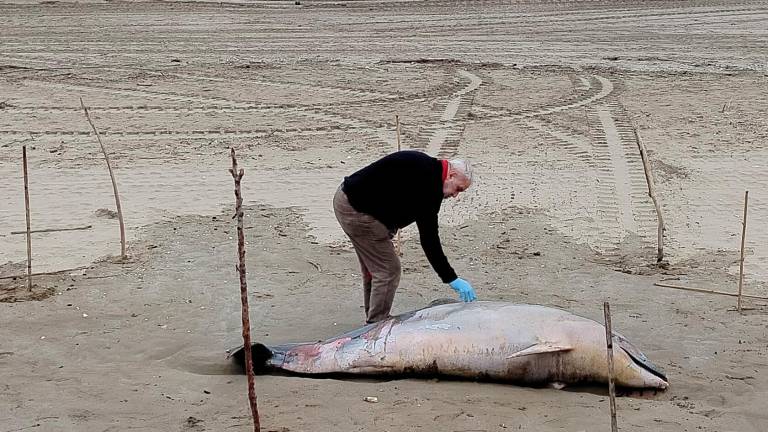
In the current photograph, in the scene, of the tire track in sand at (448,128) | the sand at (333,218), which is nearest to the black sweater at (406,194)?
the sand at (333,218)

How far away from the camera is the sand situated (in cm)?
616

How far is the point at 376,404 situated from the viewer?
593 centimetres

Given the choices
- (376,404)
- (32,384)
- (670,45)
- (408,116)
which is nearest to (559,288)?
(376,404)

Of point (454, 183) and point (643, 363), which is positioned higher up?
point (454, 183)

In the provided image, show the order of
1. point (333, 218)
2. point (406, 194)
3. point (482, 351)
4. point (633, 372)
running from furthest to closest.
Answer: point (333, 218) < point (406, 194) < point (482, 351) < point (633, 372)

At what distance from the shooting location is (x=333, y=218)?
10.6m

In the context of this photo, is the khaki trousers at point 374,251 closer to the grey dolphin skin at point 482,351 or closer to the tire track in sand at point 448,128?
the grey dolphin skin at point 482,351

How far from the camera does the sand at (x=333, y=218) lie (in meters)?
6.16

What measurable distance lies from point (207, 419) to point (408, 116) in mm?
9308

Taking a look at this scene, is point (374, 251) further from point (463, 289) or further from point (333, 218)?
point (333, 218)

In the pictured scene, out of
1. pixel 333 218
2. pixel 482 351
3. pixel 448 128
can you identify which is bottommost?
pixel 333 218

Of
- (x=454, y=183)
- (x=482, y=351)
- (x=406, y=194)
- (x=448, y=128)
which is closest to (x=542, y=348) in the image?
(x=482, y=351)

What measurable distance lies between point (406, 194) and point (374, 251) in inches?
23.3

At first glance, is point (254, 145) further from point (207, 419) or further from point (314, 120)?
point (207, 419)
